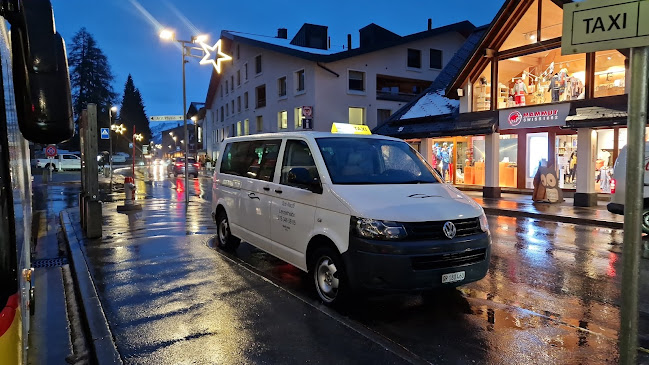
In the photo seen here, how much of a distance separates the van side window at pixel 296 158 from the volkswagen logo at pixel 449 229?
68.6 inches

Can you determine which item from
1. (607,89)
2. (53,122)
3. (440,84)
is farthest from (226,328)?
(440,84)

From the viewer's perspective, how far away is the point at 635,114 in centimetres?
256

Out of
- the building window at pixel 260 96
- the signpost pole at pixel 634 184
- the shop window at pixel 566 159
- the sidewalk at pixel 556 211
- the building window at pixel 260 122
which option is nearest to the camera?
the signpost pole at pixel 634 184

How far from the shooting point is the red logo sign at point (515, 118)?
17.8 m

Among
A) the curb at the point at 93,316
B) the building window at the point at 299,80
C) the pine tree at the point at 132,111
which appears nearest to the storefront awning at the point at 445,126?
the building window at the point at 299,80

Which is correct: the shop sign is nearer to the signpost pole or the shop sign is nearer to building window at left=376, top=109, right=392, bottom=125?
building window at left=376, top=109, right=392, bottom=125

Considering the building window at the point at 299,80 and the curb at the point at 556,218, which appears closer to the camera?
the curb at the point at 556,218

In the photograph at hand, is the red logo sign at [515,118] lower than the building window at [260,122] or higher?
lower

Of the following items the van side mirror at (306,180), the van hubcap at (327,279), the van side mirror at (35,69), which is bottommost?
the van hubcap at (327,279)

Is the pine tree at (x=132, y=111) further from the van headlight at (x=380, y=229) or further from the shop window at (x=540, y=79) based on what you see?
the van headlight at (x=380, y=229)

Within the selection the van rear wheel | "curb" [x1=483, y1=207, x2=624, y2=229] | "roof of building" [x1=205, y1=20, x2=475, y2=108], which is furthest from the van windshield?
"roof of building" [x1=205, y1=20, x2=475, y2=108]

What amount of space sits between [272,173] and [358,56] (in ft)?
88.3

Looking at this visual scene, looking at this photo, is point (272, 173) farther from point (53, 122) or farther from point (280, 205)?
point (53, 122)

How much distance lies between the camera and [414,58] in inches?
1359
